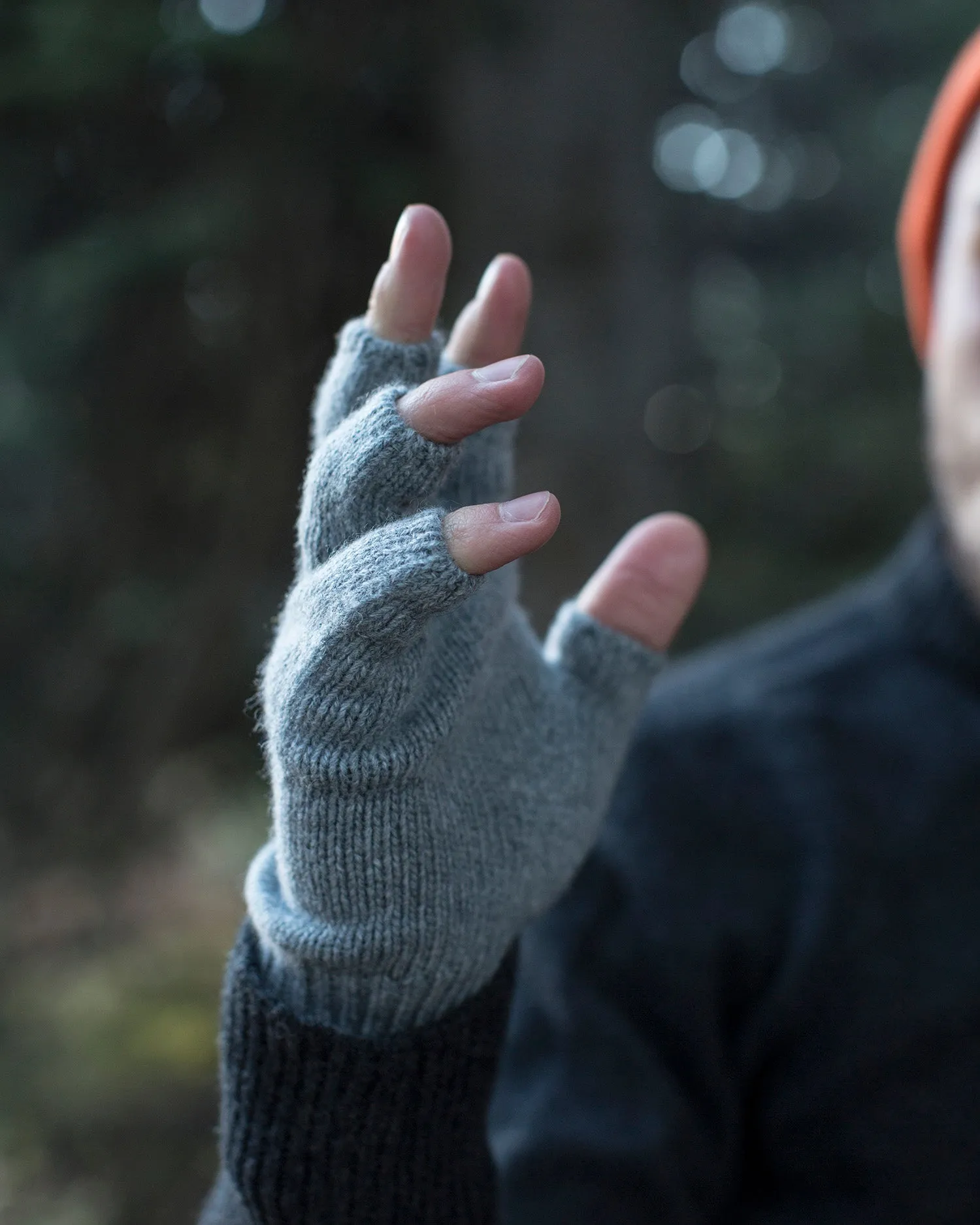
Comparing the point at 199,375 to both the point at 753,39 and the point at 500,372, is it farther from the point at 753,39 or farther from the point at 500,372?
the point at 753,39

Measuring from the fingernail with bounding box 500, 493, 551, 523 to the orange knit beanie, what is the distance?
86cm

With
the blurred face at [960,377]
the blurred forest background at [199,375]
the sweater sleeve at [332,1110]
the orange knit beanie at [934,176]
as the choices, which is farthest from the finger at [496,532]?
the blurred forest background at [199,375]

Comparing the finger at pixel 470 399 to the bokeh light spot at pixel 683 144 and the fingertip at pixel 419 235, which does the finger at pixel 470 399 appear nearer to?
the fingertip at pixel 419 235

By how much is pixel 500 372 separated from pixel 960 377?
671 millimetres

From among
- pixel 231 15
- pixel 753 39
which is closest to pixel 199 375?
pixel 231 15

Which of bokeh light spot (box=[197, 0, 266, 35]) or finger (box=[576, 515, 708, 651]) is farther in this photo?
bokeh light spot (box=[197, 0, 266, 35])

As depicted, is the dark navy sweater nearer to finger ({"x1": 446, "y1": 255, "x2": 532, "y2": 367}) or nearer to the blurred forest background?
finger ({"x1": 446, "y1": 255, "x2": 532, "y2": 367})

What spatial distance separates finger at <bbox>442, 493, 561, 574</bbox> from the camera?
1.80 feet

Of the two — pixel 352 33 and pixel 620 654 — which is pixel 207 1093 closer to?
pixel 620 654

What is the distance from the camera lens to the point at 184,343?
1785mm

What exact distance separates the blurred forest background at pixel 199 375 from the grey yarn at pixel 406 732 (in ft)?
3.51

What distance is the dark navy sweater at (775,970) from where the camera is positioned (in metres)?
0.90

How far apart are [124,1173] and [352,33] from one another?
186 centimetres

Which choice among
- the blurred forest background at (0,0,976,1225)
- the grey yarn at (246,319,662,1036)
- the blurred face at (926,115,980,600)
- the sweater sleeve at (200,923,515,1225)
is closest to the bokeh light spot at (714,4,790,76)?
the blurred forest background at (0,0,976,1225)
